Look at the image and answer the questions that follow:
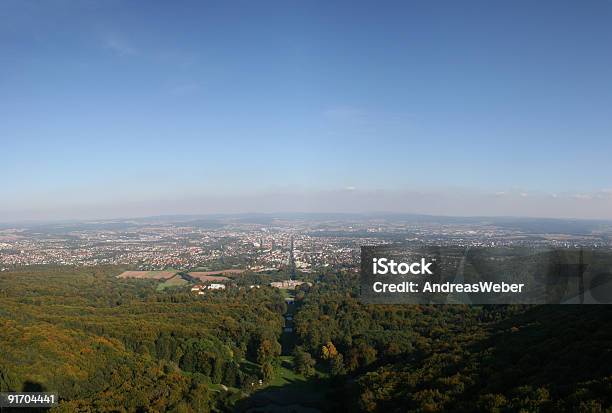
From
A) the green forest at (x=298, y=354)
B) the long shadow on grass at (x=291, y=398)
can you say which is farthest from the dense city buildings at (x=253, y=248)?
the long shadow on grass at (x=291, y=398)

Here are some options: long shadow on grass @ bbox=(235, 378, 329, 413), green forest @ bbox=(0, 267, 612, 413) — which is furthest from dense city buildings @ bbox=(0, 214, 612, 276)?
long shadow on grass @ bbox=(235, 378, 329, 413)

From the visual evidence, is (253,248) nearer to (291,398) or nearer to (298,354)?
(298,354)

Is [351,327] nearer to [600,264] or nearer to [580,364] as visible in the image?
[600,264]

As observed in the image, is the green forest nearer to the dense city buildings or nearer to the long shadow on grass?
the long shadow on grass

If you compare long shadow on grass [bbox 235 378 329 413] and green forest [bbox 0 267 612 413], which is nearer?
green forest [bbox 0 267 612 413]

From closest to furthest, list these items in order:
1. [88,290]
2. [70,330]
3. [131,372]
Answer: [131,372] < [70,330] < [88,290]

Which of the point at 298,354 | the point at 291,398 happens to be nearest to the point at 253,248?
the point at 298,354

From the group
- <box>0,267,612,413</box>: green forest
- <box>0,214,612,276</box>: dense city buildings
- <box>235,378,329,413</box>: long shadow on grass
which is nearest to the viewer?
<box>0,267,612,413</box>: green forest

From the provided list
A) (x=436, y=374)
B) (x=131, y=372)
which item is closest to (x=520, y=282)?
(x=436, y=374)

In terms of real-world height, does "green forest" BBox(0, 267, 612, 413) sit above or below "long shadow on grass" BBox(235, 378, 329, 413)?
above
